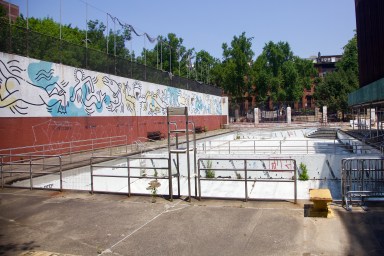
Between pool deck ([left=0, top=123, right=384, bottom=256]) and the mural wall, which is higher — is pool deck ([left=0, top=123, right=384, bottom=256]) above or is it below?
below

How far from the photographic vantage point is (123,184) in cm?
1605

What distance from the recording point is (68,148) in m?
20.5

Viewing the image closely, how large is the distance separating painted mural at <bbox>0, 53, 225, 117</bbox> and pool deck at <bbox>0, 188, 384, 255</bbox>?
9695 millimetres

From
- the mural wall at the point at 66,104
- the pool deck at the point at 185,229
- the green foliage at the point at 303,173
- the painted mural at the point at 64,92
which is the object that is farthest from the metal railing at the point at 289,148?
the pool deck at the point at 185,229

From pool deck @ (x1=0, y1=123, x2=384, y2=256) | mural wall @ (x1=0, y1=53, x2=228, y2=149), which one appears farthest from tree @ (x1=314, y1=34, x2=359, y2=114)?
pool deck @ (x1=0, y1=123, x2=384, y2=256)

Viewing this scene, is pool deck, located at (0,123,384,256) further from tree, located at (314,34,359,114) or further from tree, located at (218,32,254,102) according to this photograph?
tree, located at (218,32,254,102)

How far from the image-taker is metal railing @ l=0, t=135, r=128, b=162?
16.9 m

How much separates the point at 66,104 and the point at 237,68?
4821 centimetres

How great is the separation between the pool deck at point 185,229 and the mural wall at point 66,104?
9.38 m

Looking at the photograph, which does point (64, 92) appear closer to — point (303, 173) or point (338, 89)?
point (303, 173)

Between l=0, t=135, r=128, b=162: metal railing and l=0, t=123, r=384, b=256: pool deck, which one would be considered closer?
l=0, t=123, r=384, b=256: pool deck

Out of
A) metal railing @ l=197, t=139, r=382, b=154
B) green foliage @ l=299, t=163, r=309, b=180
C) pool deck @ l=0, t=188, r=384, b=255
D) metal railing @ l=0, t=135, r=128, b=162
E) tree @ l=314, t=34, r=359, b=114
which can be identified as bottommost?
green foliage @ l=299, t=163, r=309, b=180

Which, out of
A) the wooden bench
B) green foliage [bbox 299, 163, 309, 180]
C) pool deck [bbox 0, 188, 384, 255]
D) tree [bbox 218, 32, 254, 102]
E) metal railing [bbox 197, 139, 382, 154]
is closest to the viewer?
pool deck [bbox 0, 188, 384, 255]

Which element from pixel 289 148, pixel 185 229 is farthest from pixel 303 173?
pixel 185 229
